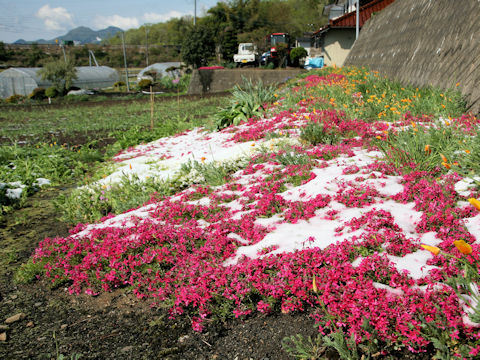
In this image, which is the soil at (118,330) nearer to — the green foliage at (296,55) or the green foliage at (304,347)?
the green foliage at (304,347)

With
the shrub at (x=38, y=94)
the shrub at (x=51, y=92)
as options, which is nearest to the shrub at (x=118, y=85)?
the shrub at (x=51, y=92)

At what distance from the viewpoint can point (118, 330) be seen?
9.27 feet

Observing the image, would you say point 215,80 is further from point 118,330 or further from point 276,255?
point 118,330

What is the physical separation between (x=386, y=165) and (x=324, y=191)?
2.60 ft

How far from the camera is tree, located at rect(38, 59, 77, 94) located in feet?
104

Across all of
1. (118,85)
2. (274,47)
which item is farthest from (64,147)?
(274,47)

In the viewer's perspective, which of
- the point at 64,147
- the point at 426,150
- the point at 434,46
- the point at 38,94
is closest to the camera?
the point at 426,150

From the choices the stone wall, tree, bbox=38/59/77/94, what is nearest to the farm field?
the stone wall

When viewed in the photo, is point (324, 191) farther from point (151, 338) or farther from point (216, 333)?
point (151, 338)

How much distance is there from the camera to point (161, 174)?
A: 21.1ft

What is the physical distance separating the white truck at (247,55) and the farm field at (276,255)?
40857 mm

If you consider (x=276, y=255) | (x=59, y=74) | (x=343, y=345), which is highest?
(x=59, y=74)

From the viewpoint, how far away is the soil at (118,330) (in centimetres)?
253

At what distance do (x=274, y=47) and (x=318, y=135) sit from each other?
3799cm
